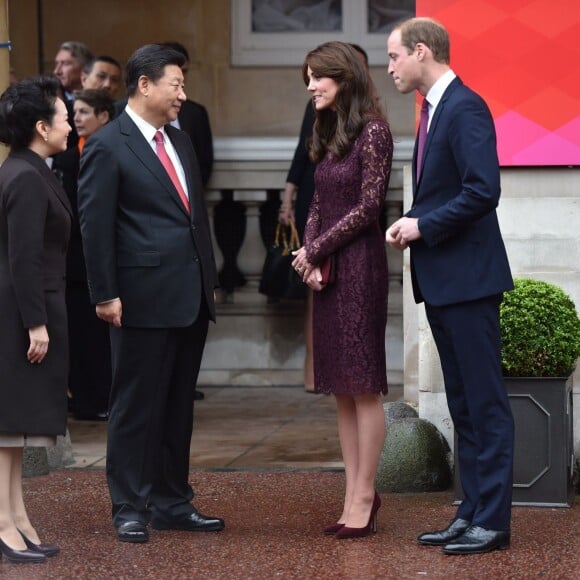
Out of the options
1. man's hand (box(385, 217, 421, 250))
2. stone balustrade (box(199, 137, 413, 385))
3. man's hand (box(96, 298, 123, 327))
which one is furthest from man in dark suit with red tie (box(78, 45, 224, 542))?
stone balustrade (box(199, 137, 413, 385))

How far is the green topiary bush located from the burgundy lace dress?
74cm

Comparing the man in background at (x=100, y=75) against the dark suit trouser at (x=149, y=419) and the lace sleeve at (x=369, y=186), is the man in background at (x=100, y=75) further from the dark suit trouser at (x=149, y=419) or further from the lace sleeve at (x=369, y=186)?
the lace sleeve at (x=369, y=186)

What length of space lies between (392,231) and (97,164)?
1.20m

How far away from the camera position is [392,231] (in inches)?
233

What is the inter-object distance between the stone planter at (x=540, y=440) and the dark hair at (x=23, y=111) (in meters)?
2.30

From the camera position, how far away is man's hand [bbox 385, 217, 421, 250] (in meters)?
5.87

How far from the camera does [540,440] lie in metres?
6.77

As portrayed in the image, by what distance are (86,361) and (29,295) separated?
12.1 feet

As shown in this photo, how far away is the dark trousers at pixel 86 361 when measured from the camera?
30.7ft

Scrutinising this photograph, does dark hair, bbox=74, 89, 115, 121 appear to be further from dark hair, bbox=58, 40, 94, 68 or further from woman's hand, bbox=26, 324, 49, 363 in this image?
woman's hand, bbox=26, 324, 49, 363

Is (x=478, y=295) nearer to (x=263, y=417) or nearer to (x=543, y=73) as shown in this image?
(x=543, y=73)

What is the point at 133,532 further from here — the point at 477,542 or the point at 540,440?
the point at 540,440

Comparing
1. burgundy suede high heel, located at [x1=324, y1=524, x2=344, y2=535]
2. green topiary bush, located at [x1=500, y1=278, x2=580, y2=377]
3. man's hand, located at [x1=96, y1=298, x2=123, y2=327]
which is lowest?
burgundy suede high heel, located at [x1=324, y1=524, x2=344, y2=535]

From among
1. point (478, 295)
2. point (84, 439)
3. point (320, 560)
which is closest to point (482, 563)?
point (320, 560)
